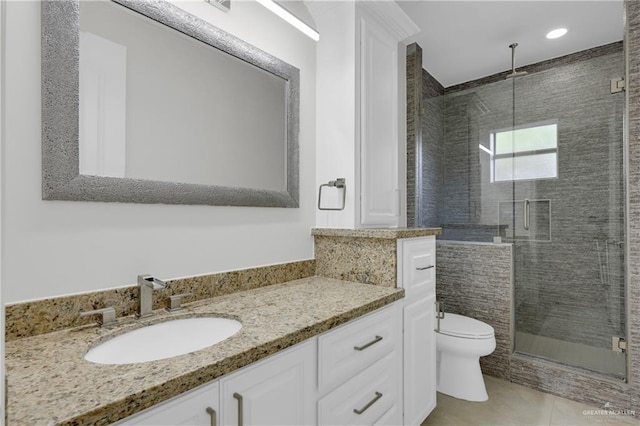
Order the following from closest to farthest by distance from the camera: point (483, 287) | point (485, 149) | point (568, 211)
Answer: point (568, 211), point (483, 287), point (485, 149)

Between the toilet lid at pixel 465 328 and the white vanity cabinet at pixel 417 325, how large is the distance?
0.35 meters

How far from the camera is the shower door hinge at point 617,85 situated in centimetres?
196

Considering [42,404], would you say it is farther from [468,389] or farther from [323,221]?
[468,389]

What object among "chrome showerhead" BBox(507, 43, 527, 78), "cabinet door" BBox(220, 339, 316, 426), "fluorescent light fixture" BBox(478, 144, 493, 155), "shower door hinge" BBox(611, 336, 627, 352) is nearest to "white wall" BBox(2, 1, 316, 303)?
"cabinet door" BBox(220, 339, 316, 426)

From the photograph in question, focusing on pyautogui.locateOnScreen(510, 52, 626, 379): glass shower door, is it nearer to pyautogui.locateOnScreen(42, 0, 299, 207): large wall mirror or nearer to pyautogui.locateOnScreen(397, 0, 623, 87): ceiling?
pyautogui.locateOnScreen(397, 0, 623, 87): ceiling

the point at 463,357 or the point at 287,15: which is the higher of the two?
the point at 287,15

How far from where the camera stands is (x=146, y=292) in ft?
3.44

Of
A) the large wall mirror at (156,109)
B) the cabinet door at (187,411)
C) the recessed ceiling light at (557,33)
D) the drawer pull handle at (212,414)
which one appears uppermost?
the recessed ceiling light at (557,33)

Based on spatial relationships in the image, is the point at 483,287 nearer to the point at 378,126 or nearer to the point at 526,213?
the point at 526,213

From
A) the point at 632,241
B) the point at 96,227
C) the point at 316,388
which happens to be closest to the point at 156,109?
the point at 96,227

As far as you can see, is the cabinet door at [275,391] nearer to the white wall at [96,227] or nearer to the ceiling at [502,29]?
the white wall at [96,227]

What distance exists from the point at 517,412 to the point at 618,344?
0.76 metres

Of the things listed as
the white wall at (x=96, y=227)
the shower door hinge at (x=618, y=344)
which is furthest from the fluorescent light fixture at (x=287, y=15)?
the shower door hinge at (x=618, y=344)

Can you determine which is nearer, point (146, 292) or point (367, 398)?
point (146, 292)
